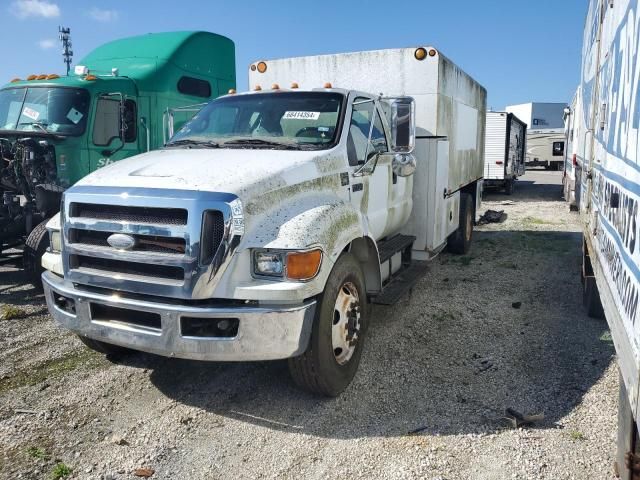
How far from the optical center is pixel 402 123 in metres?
4.72

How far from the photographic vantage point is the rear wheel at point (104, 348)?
181 inches

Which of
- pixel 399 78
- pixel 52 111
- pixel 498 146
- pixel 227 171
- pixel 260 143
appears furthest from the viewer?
pixel 498 146

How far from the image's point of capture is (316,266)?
3521 millimetres

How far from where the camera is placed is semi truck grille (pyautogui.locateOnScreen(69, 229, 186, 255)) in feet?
11.1

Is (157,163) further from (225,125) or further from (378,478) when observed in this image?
(378,478)

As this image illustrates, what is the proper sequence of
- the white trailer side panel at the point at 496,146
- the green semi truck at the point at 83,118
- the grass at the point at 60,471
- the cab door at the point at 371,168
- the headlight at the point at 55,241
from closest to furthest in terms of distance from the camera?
the grass at the point at 60,471, the headlight at the point at 55,241, the cab door at the point at 371,168, the green semi truck at the point at 83,118, the white trailer side panel at the point at 496,146

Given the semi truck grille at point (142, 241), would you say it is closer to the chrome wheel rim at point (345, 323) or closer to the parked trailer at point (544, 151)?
the chrome wheel rim at point (345, 323)

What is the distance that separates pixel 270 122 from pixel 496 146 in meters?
15.2

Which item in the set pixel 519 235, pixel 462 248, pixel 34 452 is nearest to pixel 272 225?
pixel 34 452

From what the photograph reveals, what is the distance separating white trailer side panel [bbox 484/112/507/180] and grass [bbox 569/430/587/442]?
15.8 meters

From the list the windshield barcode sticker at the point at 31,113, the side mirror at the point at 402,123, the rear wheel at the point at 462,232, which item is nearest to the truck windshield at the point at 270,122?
the side mirror at the point at 402,123

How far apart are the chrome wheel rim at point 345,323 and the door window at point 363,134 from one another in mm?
1170

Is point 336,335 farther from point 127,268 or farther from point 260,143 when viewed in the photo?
point 260,143

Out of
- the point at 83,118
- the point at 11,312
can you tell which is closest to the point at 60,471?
the point at 11,312
